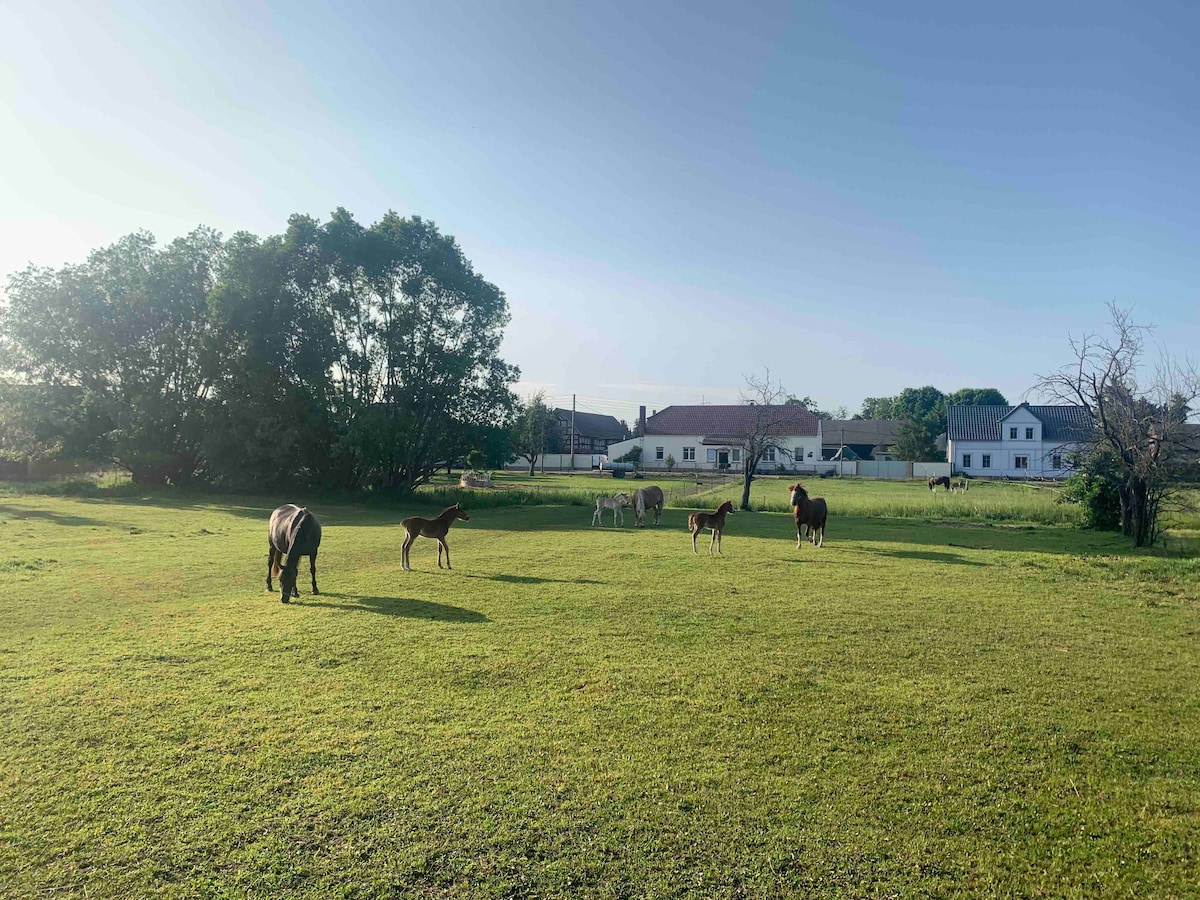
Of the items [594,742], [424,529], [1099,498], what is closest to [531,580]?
[424,529]

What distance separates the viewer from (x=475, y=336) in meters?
34.4

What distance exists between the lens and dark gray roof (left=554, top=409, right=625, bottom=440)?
8794 cm

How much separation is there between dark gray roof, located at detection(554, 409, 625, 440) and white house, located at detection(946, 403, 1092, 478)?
44022mm

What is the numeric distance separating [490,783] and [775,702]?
2.91 m

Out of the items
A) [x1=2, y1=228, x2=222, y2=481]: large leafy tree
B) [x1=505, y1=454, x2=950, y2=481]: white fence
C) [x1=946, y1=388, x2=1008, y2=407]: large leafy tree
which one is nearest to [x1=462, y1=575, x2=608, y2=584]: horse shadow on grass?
[x1=2, y1=228, x2=222, y2=481]: large leafy tree

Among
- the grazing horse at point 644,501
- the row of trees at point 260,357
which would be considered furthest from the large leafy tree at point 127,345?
the grazing horse at point 644,501

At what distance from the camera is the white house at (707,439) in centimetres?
7094

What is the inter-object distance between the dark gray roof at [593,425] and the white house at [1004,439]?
144 feet

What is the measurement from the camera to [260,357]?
3175cm

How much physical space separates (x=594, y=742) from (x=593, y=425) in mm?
90332

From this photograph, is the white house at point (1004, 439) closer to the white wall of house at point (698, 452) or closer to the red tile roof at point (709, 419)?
the white wall of house at point (698, 452)

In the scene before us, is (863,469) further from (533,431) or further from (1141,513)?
(1141,513)

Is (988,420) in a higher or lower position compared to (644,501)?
higher

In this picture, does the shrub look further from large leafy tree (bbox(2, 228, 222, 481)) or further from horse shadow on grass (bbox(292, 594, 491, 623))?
large leafy tree (bbox(2, 228, 222, 481))
